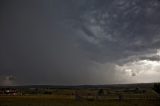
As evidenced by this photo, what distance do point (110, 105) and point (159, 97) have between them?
39.8 feet

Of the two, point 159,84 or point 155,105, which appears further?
point 159,84

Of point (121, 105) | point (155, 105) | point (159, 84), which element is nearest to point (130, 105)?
point (121, 105)

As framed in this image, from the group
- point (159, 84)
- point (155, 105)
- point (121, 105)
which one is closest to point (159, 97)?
point (159, 84)

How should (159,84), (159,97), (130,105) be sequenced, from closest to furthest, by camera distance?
(130,105)
(159,97)
(159,84)

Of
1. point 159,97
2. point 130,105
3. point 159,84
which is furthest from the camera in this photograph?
point 159,84

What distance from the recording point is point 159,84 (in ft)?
162

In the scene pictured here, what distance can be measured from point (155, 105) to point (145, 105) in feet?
5.46

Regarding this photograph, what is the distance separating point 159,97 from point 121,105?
11.8 metres

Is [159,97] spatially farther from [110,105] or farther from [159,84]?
[110,105]

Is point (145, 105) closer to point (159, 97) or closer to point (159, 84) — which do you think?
point (159, 97)

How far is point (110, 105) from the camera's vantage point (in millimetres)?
38031

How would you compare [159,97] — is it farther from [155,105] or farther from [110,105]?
[110,105]

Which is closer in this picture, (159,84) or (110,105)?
(110,105)

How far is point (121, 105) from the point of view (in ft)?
122
